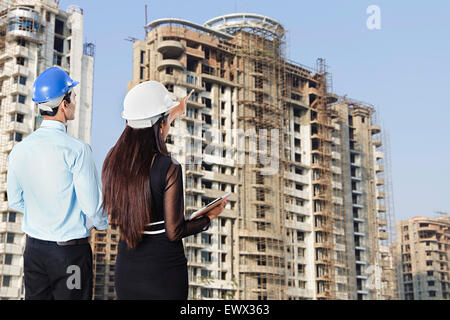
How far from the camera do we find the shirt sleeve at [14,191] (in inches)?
115

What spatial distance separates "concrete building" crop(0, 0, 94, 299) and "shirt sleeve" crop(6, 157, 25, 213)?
39536 mm

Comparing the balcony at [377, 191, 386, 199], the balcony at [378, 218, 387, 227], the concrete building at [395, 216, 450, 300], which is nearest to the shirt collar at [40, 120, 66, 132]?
the balcony at [378, 218, 387, 227]

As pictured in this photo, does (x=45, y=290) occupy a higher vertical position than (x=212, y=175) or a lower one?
lower

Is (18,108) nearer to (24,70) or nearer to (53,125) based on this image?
(24,70)

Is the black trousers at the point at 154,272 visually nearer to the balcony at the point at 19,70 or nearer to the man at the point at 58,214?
the man at the point at 58,214

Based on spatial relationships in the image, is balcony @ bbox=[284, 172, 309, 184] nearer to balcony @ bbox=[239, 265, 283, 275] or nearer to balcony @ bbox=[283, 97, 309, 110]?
balcony @ bbox=[283, 97, 309, 110]

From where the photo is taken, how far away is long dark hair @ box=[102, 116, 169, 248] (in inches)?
105

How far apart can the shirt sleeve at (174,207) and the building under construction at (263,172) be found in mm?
40329

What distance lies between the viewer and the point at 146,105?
2.85 m

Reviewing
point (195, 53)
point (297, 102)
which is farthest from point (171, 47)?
point (297, 102)

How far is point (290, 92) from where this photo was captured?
5709cm

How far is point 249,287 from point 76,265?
1819 inches
